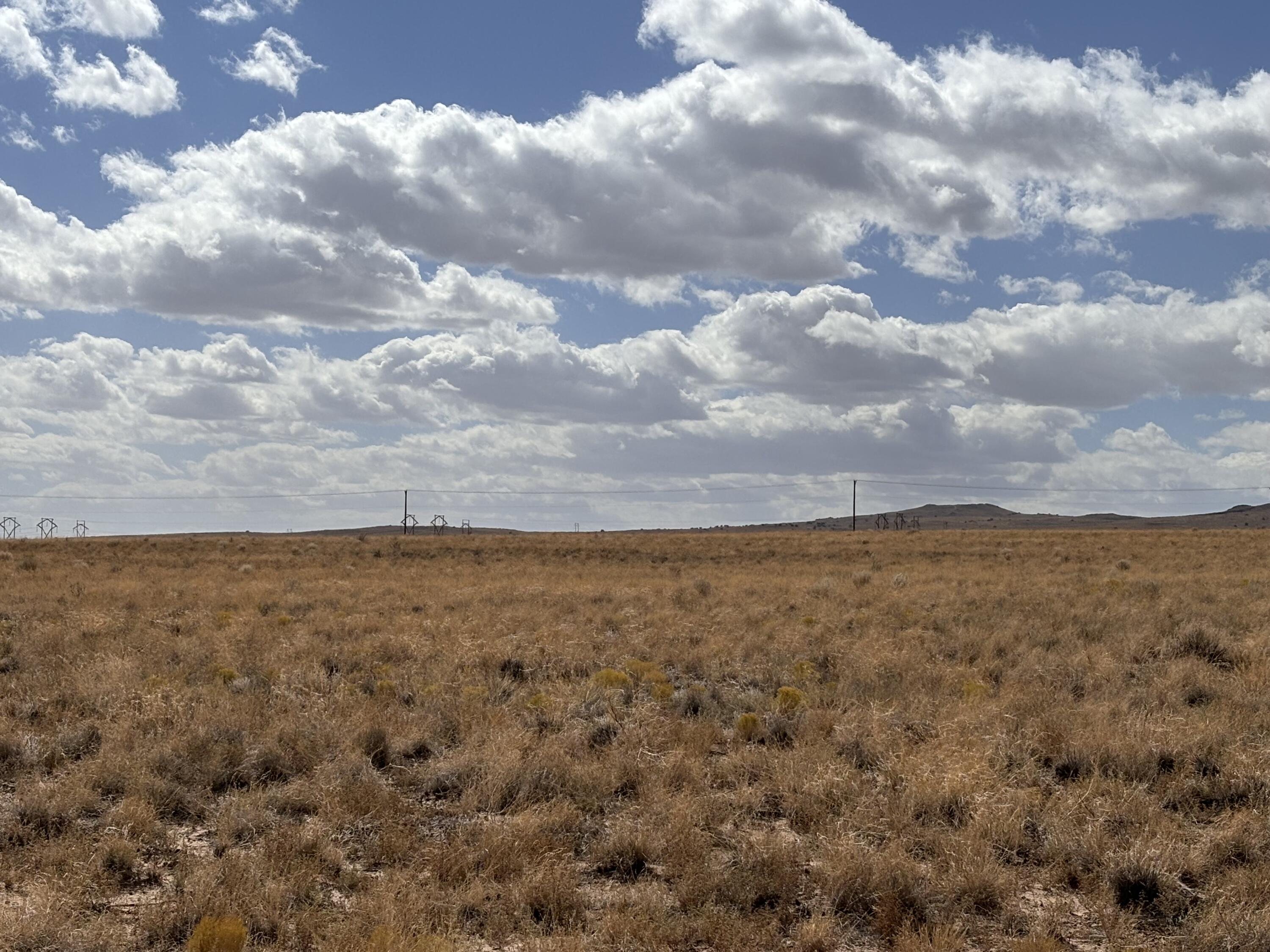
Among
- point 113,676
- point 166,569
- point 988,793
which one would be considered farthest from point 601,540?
point 988,793

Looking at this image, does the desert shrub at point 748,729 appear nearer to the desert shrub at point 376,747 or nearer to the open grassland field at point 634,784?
the open grassland field at point 634,784

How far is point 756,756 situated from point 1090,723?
357cm

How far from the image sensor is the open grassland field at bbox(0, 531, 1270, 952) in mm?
6035

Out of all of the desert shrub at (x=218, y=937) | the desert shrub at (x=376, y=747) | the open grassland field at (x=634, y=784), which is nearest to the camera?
the desert shrub at (x=218, y=937)

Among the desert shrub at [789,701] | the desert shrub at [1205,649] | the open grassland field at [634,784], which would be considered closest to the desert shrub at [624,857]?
the open grassland field at [634,784]

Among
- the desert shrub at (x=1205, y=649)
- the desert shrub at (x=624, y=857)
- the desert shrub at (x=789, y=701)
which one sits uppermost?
the desert shrub at (x=1205, y=649)

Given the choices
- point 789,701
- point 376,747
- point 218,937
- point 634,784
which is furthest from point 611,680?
point 218,937

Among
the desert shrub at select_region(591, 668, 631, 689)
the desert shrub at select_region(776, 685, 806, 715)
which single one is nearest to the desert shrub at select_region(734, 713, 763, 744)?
the desert shrub at select_region(776, 685, 806, 715)

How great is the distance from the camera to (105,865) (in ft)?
22.0

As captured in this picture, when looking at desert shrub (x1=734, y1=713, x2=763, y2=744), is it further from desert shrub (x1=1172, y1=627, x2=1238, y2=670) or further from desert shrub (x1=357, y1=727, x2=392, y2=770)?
desert shrub (x1=1172, y1=627, x2=1238, y2=670)

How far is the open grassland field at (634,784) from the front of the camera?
604 centimetres

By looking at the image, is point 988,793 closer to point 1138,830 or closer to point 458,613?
point 1138,830

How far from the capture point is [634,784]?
869cm

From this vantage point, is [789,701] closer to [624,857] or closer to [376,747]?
[376,747]
